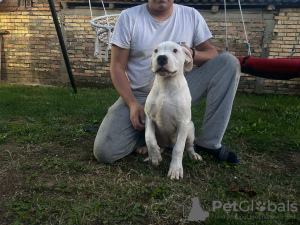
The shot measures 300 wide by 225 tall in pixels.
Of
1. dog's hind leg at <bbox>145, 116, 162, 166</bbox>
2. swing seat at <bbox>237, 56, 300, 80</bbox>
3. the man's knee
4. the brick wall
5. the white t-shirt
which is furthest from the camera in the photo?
the brick wall

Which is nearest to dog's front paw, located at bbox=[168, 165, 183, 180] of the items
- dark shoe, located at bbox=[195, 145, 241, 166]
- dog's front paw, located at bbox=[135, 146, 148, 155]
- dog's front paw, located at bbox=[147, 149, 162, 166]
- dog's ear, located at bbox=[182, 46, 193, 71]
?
dog's front paw, located at bbox=[147, 149, 162, 166]

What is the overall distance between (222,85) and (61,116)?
2.70m

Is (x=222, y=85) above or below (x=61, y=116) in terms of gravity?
above

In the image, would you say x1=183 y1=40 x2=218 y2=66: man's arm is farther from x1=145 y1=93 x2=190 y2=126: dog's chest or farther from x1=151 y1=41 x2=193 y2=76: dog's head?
Answer: x1=145 y1=93 x2=190 y2=126: dog's chest

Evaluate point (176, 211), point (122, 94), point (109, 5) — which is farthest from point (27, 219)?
point (109, 5)

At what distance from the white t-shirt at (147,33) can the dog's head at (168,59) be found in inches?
20.8

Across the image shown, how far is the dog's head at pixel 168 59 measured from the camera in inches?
86.6

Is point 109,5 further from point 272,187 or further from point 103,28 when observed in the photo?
point 272,187

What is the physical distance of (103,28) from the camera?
17.2ft

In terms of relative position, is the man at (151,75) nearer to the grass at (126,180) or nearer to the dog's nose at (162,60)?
the grass at (126,180)

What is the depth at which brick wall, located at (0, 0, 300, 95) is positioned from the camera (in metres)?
7.79

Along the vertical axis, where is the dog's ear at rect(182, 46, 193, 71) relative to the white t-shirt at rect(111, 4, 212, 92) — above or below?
below

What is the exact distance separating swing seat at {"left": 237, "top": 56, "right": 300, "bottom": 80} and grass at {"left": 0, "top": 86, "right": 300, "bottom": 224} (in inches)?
29.9

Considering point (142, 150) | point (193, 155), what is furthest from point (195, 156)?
point (142, 150)
